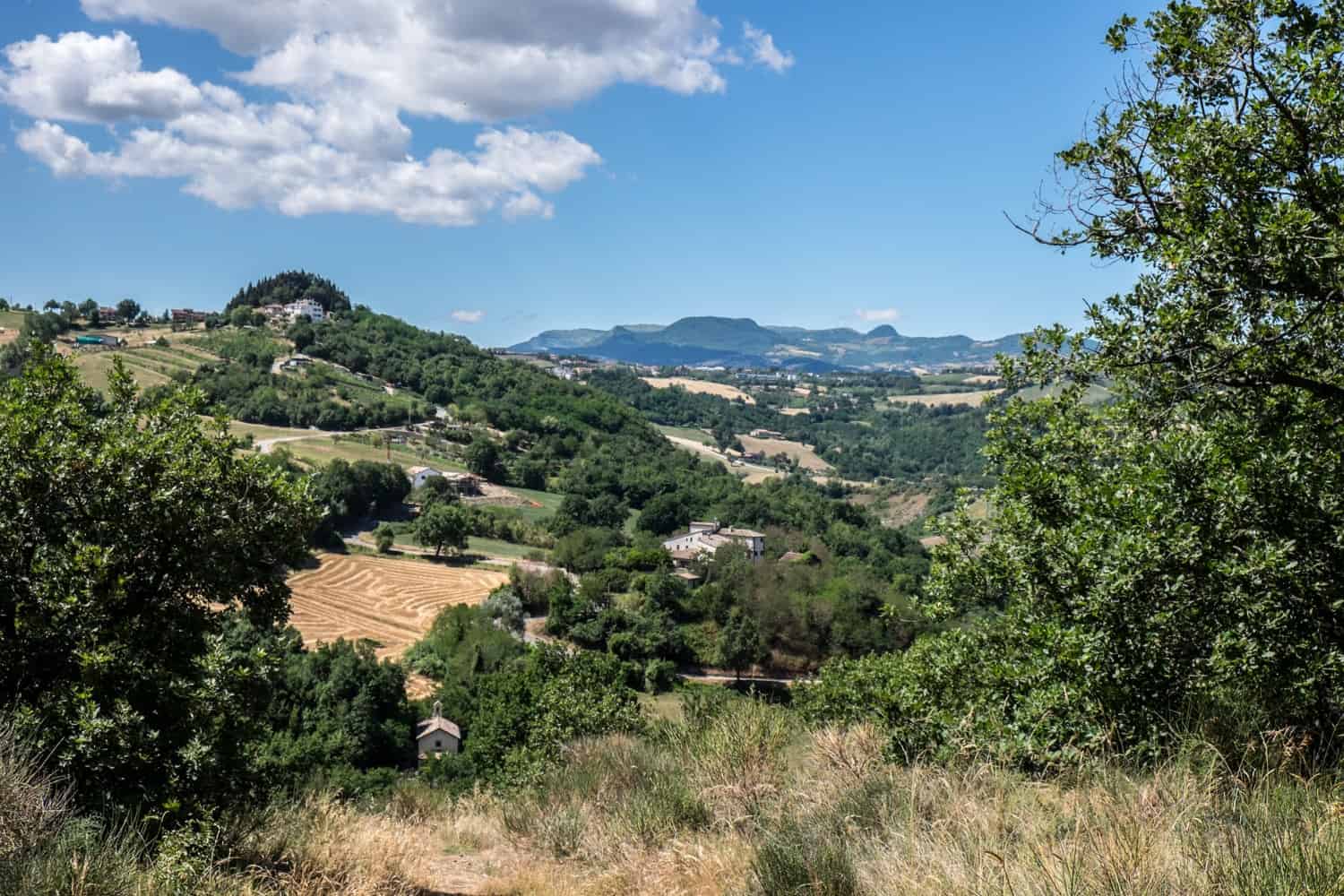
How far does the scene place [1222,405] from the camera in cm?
634

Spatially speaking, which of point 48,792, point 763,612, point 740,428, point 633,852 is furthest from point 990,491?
point 740,428

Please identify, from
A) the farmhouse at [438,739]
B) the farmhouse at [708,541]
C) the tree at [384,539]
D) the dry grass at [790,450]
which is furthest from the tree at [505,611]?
the dry grass at [790,450]

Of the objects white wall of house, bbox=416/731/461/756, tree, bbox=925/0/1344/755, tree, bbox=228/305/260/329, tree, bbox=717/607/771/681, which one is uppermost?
tree, bbox=228/305/260/329

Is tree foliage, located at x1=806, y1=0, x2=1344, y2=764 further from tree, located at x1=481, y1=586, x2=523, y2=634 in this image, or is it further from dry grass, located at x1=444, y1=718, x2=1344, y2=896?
tree, located at x1=481, y1=586, x2=523, y2=634

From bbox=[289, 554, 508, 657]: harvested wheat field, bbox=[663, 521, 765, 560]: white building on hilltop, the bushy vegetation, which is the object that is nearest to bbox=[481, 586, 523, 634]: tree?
bbox=[289, 554, 508, 657]: harvested wheat field

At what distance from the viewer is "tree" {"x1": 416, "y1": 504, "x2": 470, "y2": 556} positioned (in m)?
67.9

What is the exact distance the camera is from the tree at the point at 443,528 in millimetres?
67938

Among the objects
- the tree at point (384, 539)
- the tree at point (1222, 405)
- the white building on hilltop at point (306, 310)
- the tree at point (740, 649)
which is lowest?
the tree at point (740, 649)

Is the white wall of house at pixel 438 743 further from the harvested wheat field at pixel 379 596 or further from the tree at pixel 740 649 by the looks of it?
the tree at pixel 740 649

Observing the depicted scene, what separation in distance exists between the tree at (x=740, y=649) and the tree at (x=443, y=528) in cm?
2470

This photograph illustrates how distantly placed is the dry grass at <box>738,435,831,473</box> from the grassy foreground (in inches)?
6074

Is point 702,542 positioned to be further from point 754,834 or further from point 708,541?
point 754,834

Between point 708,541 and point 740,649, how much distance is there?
23.5m

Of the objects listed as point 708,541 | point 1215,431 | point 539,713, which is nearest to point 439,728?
point 539,713
